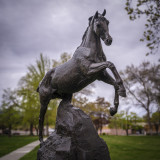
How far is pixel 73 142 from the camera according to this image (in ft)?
12.0

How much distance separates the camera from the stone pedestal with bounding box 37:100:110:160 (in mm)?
3561

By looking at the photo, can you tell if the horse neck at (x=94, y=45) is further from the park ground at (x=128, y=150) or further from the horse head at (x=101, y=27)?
the park ground at (x=128, y=150)

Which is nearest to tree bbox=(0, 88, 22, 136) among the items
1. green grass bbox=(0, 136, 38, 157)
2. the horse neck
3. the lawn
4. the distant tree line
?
the distant tree line

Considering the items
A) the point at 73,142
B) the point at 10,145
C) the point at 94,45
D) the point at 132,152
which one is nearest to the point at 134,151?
the point at 132,152

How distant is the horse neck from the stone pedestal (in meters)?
1.39

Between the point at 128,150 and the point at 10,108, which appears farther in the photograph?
Result: the point at 10,108

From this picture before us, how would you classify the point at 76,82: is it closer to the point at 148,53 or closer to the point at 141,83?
the point at 148,53

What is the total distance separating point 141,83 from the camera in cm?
2831

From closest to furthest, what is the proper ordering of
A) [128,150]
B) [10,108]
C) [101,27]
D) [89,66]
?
[89,66] < [101,27] < [128,150] < [10,108]

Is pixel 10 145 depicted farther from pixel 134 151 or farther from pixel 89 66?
pixel 89 66

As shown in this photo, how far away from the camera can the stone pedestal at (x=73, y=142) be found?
3.56 m

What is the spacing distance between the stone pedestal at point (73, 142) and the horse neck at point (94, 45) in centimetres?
139

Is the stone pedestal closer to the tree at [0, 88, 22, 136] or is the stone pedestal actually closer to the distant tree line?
the distant tree line

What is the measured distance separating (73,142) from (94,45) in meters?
2.22
